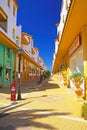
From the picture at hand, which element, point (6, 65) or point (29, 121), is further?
point (6, 65)

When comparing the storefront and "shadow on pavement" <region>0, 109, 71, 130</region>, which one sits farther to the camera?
the storefront

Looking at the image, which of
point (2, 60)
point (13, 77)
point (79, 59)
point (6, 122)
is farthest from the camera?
point (13, 77)

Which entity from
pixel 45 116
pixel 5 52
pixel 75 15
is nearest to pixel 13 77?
pixel 5 52

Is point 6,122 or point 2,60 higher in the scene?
point 2,60

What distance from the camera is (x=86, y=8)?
10.5 m

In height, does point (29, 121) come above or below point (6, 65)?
below

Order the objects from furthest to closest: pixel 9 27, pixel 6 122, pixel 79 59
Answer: pixel 9 27, pixel 79 59, pixel 6 122

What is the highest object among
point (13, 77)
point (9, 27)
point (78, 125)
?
point (9, 27)

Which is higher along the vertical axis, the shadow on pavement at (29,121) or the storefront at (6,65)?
the storefront at (6,65)

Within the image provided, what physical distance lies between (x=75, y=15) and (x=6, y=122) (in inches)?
250

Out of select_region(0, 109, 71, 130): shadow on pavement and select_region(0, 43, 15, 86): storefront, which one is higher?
select_region(0, 43, 15, 86): storefront

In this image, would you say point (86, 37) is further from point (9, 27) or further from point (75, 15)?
point (9, 27)

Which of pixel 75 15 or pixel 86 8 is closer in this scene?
pixel 86 8

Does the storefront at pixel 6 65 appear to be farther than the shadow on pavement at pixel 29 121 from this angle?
Yes
